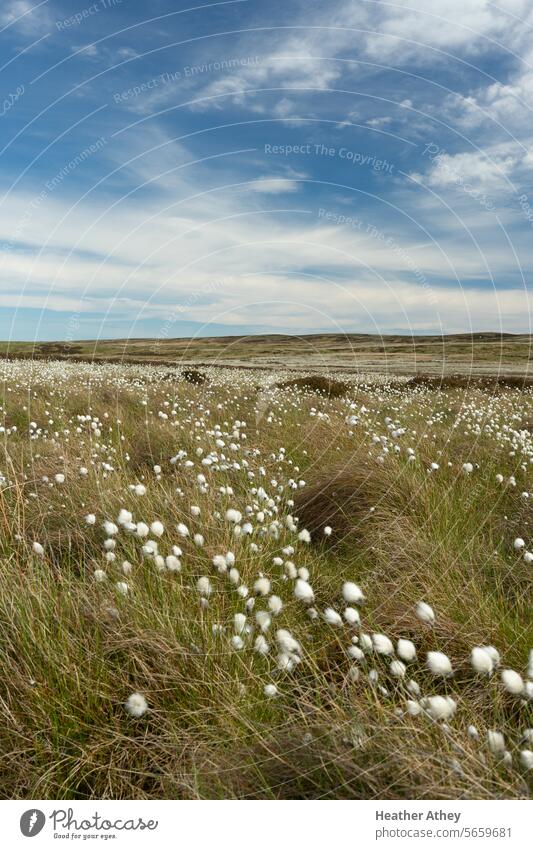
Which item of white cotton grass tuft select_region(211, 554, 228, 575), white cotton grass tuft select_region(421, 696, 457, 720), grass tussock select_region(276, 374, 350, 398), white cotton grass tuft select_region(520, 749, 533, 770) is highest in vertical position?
grass tussock select_region(276, 374, 350, 398)

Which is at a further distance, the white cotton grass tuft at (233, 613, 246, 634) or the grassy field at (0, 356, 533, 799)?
the white cotton grass tuft at (233, 613, 246, 634)

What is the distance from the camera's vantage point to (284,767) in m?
2.24

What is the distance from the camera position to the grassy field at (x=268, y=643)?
A: 2213mm

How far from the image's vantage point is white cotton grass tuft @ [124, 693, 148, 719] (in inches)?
98.8

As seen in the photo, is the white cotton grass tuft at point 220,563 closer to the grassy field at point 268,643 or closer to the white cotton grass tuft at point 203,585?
the grassy field at point 268,643

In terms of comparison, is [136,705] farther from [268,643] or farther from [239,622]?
[268,643]

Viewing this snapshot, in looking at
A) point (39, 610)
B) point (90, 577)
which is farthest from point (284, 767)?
point (90, 577)

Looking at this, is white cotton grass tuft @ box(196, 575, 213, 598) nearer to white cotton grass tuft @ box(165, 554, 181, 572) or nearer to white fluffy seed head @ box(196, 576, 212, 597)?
white fluffy seed head @ box(196, 576, 212, 597)

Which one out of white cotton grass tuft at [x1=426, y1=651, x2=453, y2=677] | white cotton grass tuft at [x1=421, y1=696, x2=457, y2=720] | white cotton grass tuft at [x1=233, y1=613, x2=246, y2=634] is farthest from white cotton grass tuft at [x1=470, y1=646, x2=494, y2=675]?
white cotton grass tuft at [x1=233, y1=613, x2=246, y2=634]

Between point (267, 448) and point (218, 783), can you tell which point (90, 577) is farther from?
point (267, 448)
